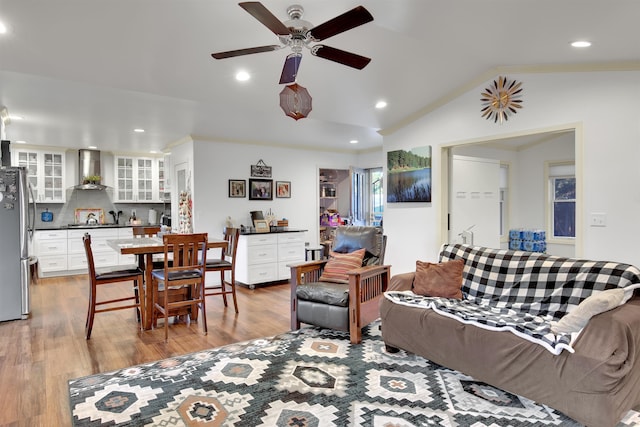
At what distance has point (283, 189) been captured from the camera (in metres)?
6.89

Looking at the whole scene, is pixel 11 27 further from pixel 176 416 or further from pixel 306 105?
pixel 176 416

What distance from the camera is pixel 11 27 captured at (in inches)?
103

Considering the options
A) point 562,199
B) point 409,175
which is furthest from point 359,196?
point 562,199

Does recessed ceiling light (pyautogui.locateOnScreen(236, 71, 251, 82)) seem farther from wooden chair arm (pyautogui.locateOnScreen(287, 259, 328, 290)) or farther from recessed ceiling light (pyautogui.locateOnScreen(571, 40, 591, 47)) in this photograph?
recessed ceiling light (pyautogui.locateOnScreen(571, 40, 591, 47))

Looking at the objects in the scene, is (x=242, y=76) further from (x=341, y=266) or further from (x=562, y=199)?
(x=562, y=199)

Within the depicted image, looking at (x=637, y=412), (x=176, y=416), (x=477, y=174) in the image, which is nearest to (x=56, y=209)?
(x=176, y=416)

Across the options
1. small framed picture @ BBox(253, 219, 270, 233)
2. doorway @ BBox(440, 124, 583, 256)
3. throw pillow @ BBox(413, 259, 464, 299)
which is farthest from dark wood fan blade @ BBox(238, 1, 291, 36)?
small framed picture @ BBox(253, 219, 270, 233)

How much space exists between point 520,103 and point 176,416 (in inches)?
155

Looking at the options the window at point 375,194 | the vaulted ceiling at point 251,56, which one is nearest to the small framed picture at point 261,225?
the vaulted ceiling at point 251,56

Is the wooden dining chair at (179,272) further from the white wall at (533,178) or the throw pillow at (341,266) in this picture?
the white wall at (533,178)

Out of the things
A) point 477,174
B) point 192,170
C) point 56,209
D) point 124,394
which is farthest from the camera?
point 56,209

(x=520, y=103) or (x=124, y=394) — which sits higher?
(x=520, y=103)

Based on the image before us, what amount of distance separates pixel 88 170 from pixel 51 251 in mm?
1689

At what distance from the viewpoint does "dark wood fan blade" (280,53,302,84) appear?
246 cm
